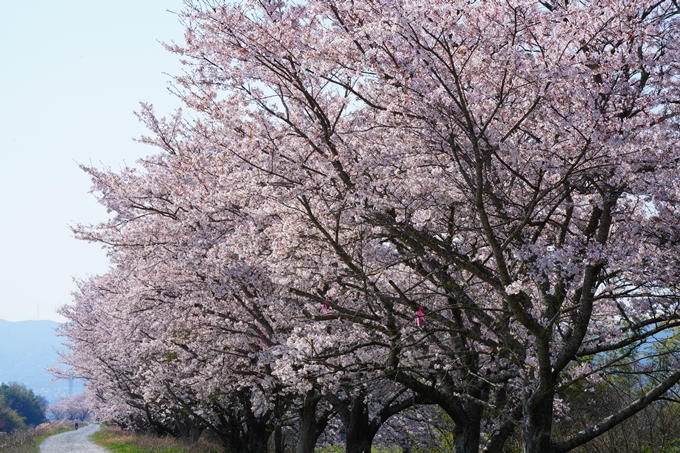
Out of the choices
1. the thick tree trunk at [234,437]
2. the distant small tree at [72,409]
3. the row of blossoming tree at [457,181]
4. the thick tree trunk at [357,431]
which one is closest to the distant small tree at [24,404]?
the distant small tree at [72,409]

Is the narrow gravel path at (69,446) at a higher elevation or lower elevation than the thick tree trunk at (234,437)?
lower

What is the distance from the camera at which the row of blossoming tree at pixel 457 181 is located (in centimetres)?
665

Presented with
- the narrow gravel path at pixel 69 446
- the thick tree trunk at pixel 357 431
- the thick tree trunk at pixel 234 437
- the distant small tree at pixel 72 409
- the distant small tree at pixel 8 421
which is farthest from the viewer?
the distant small tree at pixel 72 409

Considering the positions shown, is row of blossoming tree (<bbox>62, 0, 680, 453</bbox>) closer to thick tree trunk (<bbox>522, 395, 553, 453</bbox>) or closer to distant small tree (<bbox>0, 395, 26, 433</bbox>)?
thick tree trunk (<bbox>522, 395, 553, 453</bbox>)

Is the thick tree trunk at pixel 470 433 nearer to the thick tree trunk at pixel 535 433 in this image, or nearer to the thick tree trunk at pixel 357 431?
the thick tree trunk at pixel 535 433

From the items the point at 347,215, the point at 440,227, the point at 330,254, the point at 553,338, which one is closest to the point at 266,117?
the point at 347,215

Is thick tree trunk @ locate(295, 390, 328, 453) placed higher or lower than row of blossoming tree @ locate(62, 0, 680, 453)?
lower

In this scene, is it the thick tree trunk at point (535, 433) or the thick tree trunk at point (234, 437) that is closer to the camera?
the thick tree trunk at point (535, 433)

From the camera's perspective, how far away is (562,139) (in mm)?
7312

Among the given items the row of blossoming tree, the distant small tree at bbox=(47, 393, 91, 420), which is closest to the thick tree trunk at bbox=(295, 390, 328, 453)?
the row of blossoming tree

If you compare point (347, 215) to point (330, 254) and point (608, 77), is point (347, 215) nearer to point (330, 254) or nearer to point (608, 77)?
point (330, 254)

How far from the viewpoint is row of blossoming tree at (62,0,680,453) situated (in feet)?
21.8

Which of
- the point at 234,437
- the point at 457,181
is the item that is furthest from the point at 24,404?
the point at 457,181

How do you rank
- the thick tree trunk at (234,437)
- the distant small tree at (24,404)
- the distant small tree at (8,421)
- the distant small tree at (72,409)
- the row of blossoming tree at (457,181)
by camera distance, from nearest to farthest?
the row of blossoming tree at (457,181) < the thick tree trunk at (234,437) < the distant small tree at (8,421) < the distant small tree at (24,404) < the distant small tree at (72,409)
